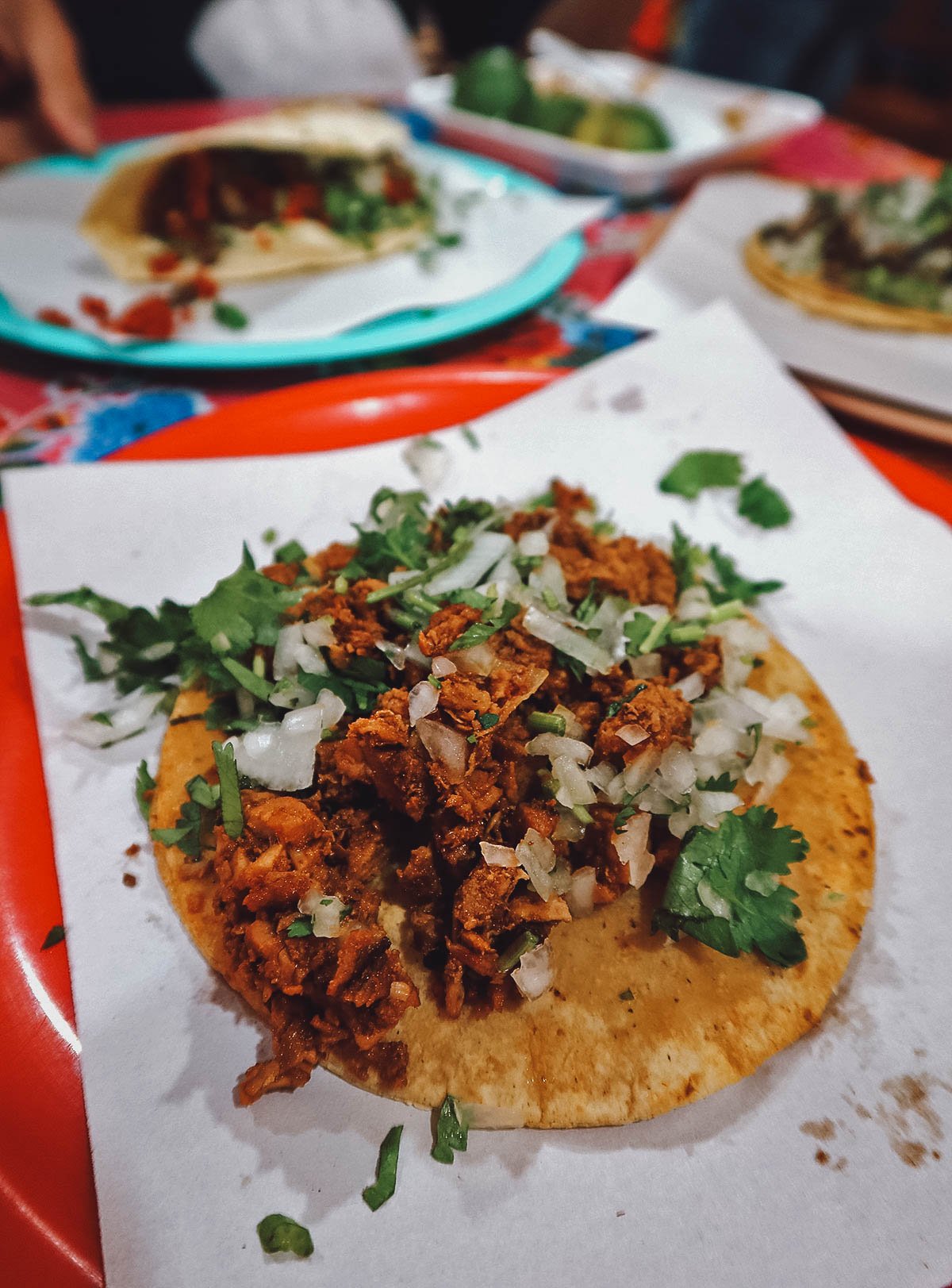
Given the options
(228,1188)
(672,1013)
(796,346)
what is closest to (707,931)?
(672,1013)

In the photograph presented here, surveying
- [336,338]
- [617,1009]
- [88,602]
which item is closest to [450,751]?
[617,1009]

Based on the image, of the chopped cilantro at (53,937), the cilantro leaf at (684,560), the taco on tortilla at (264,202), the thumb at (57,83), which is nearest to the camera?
the chopped cilantro at (53,937)

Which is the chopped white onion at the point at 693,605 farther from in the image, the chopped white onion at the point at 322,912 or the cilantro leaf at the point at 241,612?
the chopped white onion at the point at 322,912

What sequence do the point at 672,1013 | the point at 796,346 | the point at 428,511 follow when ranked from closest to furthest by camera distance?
the point at 672,1013, the point at 428,511, the point at 796,346

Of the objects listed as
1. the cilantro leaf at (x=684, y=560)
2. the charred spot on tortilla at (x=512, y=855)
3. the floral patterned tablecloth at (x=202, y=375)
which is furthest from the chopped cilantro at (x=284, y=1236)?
the floral patterned tablecloth at (x=202, y=375)

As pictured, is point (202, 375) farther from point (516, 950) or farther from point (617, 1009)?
point (617, 1009)

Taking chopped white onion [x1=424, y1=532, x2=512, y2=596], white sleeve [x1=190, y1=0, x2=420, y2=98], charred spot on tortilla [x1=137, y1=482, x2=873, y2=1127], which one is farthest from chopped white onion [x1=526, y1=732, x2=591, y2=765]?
white sleeve [x1=190, y1=0, x2=420, y2=98]

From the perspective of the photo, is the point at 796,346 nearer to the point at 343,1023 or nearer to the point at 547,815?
the point at 547,815
